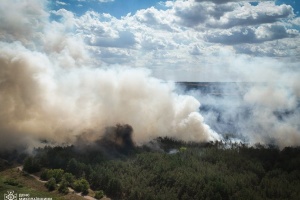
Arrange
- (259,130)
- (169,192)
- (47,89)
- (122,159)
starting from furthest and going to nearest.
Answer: (259,130) < (47,89) < (122,159) < (169,192)

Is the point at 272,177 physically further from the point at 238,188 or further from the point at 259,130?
the point at 259,130

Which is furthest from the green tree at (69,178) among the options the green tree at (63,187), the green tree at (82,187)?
the green tree at (82,187)

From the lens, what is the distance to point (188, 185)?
88562mm

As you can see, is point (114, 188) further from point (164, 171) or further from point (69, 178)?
point (164, 171)

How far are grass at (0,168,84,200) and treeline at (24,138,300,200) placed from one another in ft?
11.8

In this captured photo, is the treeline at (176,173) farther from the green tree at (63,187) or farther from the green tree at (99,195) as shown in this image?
the green tree at (99,195)

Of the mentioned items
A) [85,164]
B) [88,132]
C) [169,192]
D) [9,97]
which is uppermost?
[9,97]

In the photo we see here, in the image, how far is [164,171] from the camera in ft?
325

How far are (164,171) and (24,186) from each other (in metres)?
41.0

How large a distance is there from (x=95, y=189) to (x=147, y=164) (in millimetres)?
20244

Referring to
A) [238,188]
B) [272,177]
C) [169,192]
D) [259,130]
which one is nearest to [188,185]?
[169,192]

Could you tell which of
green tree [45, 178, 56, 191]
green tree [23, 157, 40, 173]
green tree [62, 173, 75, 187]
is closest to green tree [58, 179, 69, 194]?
green tree [45, 178, 56, 191]

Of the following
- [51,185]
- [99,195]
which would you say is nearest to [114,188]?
[99,195]

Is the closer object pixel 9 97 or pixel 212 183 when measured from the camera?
pixel 212 183
